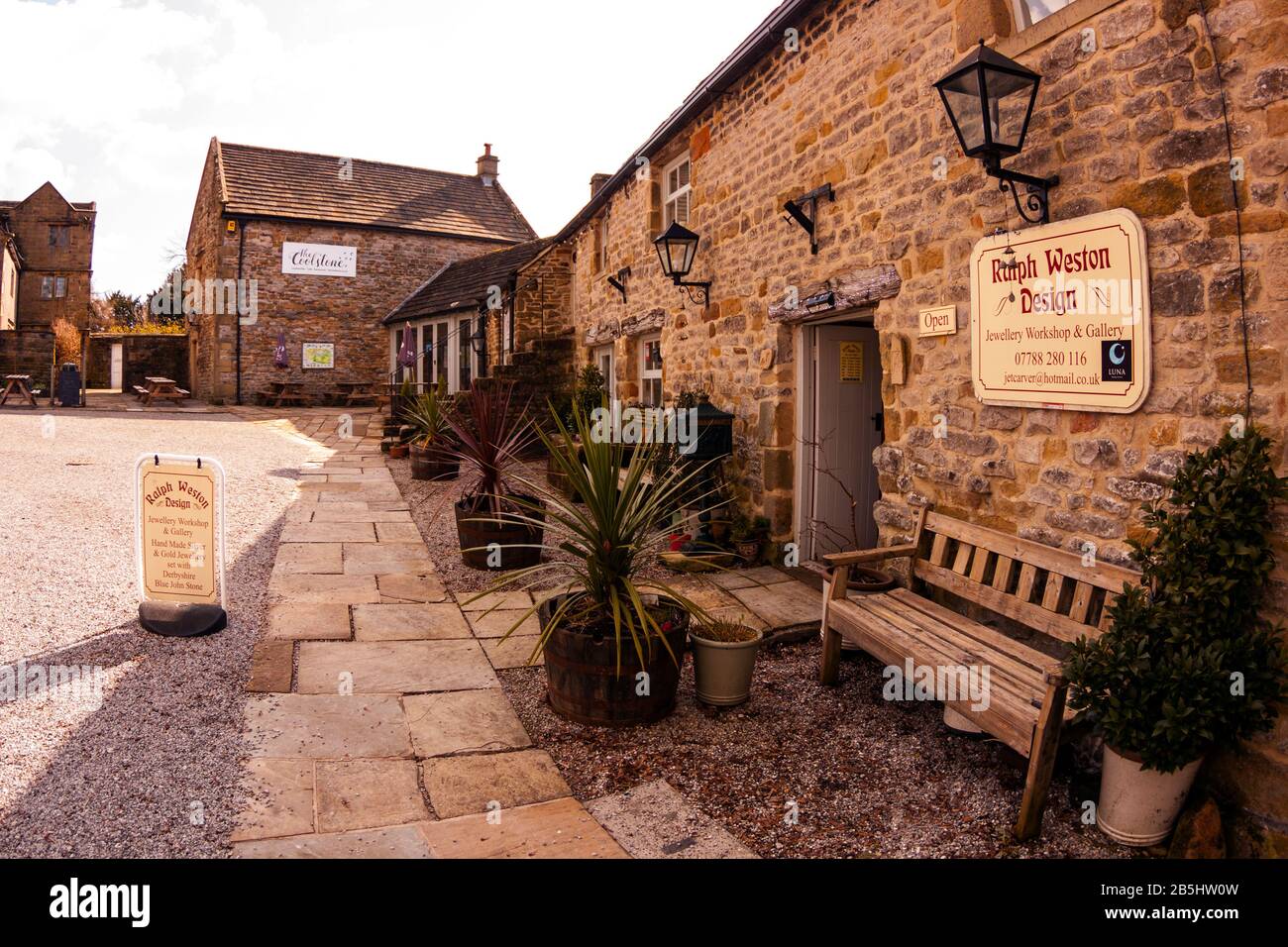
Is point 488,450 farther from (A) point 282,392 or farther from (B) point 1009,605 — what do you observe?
(A) point 282,392

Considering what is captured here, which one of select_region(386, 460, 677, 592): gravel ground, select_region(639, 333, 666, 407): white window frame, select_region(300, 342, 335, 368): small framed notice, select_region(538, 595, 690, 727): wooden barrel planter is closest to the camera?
select_region(538, 595, 690, 727): wooden barrel planter

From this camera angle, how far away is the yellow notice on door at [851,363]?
680 cm

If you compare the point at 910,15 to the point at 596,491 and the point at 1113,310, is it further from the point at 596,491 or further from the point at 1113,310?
the point at 596,491

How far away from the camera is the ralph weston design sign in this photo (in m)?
22.2

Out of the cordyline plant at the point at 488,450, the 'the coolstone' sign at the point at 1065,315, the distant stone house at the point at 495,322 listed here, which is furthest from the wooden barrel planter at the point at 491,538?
the distant stone house at the point at 495,322

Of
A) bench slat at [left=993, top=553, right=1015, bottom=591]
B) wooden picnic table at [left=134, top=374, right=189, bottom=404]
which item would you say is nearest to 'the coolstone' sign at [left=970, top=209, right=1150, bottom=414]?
bench slat at [left=993, top=553, right=1015, bottom=591]

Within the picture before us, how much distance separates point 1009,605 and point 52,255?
4178 cm

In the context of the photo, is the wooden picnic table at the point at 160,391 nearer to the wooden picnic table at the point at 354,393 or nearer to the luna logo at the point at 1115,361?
the wooden picnic table at the point at 354,393

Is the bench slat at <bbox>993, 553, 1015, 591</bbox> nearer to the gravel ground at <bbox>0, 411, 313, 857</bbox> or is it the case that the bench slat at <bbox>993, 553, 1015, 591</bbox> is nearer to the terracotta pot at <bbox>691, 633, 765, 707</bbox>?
the terracotta pot at <bbox>691, 633, 765, 707</bbox>

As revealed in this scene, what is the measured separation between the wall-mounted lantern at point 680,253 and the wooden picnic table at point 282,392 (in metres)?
16.6

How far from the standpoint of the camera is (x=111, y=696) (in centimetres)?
395

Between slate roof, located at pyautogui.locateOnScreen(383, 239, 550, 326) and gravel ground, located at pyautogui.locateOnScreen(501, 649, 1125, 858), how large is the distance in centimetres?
1183
